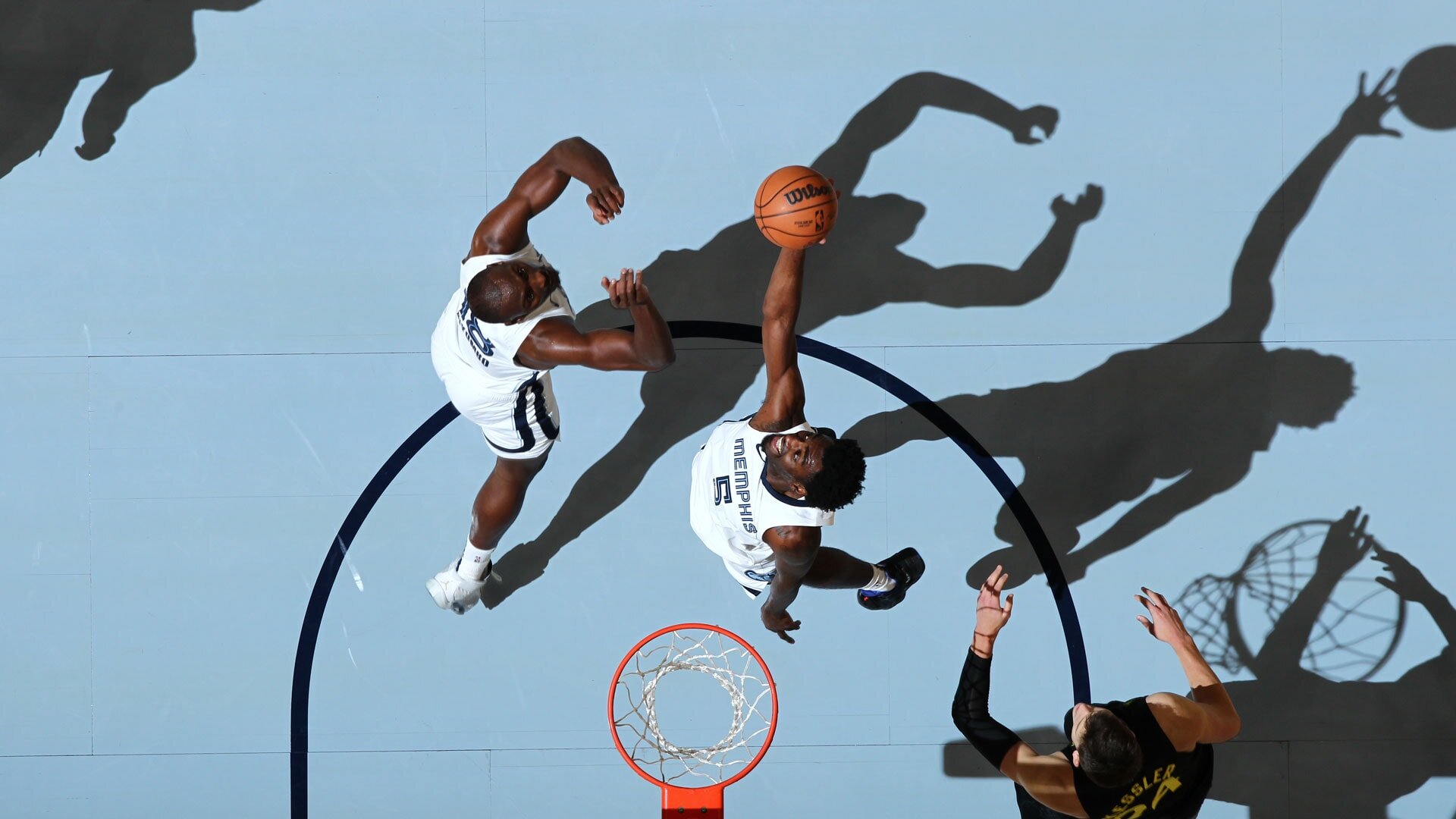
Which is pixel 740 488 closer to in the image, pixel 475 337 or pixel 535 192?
pixel 475 337

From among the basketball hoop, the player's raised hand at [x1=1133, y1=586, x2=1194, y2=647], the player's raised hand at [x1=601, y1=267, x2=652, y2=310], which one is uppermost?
the player's raised hand at [x1=601, y1=267, x2=652, y2=310]

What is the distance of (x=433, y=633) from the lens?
4816 millimetres

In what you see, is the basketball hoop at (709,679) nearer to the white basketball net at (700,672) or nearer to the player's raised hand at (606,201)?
the white basketball net at (700,672)

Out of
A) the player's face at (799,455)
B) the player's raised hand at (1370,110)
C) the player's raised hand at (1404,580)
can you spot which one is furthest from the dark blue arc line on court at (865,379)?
the player's raised hand at (1370,110)

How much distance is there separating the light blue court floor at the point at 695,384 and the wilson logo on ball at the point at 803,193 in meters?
1.05

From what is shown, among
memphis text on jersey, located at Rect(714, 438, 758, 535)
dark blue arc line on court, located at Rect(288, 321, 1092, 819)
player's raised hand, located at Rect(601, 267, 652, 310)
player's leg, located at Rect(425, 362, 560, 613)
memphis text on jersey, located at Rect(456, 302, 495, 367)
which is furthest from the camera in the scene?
dark blue arc line on court, located at Rect(288, 321, 1092, 819)

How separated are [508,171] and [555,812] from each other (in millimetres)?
3058

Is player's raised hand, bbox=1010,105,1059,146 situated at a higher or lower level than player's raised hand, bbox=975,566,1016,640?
higher

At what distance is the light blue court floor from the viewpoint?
4.82 m

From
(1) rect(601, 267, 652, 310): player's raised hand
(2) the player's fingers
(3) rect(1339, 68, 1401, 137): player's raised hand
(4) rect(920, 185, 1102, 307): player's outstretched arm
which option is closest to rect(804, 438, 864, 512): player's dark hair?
(1) rect(601, 267, 652, 310): player's raised hand

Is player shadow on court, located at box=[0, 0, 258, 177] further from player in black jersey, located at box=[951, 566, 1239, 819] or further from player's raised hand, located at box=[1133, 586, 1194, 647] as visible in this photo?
player's raised hand, located at box=[1133, 586, 1194, 647]

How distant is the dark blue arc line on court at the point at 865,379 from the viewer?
481 cm

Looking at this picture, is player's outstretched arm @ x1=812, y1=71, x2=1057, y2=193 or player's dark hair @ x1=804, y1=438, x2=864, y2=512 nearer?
player's dark hair @ x1=804, y1=438, x2=864, y2=512

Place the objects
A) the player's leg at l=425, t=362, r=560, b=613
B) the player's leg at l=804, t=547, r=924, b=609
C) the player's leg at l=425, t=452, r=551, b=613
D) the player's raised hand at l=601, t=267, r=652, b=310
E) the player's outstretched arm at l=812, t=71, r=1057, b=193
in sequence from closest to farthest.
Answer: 1. the player's raised hand at l=601, t=267, r=652, b=310
2. the player's leg at l=425, t=362, r=560, b=613
3. the player's leg at l=804, t=547, r=924, b=609
4. the player's leg at l=425, t=452, r=551, b=613
5. the player's outstretched arm at l=812, t=71, r=1057, b=193
